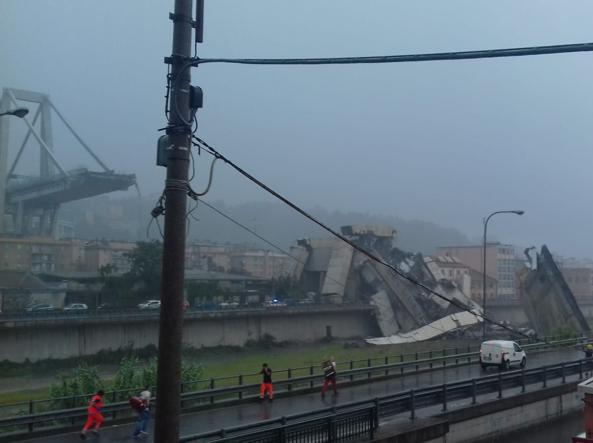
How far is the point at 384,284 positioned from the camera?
90.8m

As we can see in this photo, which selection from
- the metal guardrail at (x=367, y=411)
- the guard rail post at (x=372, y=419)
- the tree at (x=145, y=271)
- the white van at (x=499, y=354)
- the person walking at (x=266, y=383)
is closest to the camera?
the metal guardrail at (x=367, y=411)

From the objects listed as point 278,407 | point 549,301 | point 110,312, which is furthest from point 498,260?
point 278,407

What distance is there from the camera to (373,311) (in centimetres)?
8838

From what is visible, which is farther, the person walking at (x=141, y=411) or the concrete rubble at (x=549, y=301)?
the concrete rubble at (x=549, y=301)

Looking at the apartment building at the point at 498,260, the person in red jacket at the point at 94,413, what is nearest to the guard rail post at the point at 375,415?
the person in red jacket at the point at 94,413

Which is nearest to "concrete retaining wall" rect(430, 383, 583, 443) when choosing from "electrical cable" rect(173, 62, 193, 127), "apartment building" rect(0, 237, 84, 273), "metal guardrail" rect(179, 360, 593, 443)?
"metal guardrail" rect(179, 360, 593, 443)

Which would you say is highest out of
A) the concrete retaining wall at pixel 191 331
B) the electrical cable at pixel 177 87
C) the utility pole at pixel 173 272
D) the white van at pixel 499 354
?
the electrical cable at pixel 177 87

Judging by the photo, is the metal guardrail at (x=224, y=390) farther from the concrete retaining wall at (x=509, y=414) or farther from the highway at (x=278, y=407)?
the concrete retaining wall at (x=509, y=414)

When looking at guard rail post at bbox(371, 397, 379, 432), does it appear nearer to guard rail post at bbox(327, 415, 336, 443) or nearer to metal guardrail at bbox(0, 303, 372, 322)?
guard rail post at bbox(327, 415, 336, 443)

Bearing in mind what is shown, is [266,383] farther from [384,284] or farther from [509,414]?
[384,284]

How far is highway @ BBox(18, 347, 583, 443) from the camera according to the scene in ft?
61.9

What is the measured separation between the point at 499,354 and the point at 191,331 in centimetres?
4016

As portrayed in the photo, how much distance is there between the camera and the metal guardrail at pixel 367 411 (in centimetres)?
1379

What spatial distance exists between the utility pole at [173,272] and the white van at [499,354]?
29.5 m
